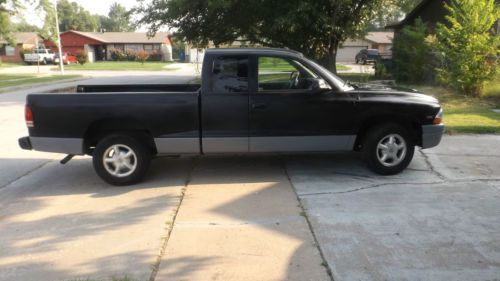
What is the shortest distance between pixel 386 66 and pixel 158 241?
22.0m

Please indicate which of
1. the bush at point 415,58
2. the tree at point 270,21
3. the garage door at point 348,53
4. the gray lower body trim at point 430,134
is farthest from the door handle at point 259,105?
the garage door at point 348,53

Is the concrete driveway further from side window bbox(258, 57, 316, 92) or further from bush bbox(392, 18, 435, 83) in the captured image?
bush bbox(392, 18, 435, 83)

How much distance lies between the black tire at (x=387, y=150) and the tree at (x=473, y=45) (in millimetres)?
9586

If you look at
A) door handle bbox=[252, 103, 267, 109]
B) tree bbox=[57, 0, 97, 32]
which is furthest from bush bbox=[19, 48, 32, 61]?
door handle bbox=[252, 103, 267, 109]

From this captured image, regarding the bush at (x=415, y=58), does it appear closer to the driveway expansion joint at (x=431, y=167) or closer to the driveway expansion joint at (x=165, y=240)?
the driveway expansion joint at (x=431, y=167)

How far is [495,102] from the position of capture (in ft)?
45.8

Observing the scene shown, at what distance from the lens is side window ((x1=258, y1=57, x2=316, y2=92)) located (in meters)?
6.08

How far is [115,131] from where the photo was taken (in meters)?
6.02

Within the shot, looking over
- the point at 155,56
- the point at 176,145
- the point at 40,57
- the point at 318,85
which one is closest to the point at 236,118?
the point at 176,145

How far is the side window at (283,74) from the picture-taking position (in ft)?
19.9

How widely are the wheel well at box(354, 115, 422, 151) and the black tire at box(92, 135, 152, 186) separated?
9.55ft

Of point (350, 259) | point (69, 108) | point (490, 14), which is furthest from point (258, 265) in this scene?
point (490, 14)

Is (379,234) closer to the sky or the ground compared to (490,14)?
closer to the ground

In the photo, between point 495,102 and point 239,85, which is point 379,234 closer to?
point 239,85
